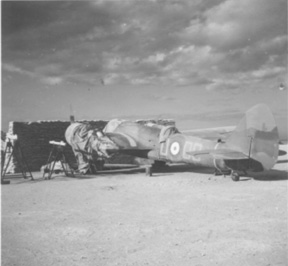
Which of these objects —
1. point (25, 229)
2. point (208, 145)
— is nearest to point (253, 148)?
point (208, 145)

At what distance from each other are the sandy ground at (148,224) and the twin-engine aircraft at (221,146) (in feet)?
2.76

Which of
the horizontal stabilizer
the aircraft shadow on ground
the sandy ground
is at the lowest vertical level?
the aircraft shadow on ground

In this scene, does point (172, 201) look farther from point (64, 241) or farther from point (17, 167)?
point (17, 167)

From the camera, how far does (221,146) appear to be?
11562mm

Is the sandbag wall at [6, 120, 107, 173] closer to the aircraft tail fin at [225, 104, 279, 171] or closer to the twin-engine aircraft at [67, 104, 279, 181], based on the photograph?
the twin-engine aircraft at [67, 104, 279, 181]

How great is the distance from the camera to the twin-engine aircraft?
1066 cm

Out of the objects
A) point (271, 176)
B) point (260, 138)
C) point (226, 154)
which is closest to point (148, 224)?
point (226, 154)

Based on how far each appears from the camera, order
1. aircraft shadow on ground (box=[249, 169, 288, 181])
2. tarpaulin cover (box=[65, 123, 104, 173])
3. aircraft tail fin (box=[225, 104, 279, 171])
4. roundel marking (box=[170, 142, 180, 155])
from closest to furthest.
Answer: aircraft tail fin (box=[225, 104, 279, 171])
aircraft shadow on ground (box=[249, 169, 288, 181])
roundel marking (box=[170, 142, 180, 155])
tarpaulin cover (box=[65, 123, 104, 173])

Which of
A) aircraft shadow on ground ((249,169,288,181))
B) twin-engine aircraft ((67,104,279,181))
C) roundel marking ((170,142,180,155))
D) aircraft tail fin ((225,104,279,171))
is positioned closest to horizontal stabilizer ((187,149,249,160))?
twin-engine aircraft ((67,104,279,181))

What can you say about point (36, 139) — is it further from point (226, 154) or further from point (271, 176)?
point (271, 176)

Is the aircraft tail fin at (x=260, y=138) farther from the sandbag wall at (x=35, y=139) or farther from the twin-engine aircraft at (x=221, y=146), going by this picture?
the sandbag wall at (x=35, y=139)

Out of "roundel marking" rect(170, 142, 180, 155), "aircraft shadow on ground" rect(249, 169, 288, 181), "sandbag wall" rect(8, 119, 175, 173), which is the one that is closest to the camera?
"aircraft shadow on ground" rect(249, 169, 288, 181)

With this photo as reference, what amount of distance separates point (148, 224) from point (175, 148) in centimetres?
741

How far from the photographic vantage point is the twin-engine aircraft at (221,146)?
1066 cm
